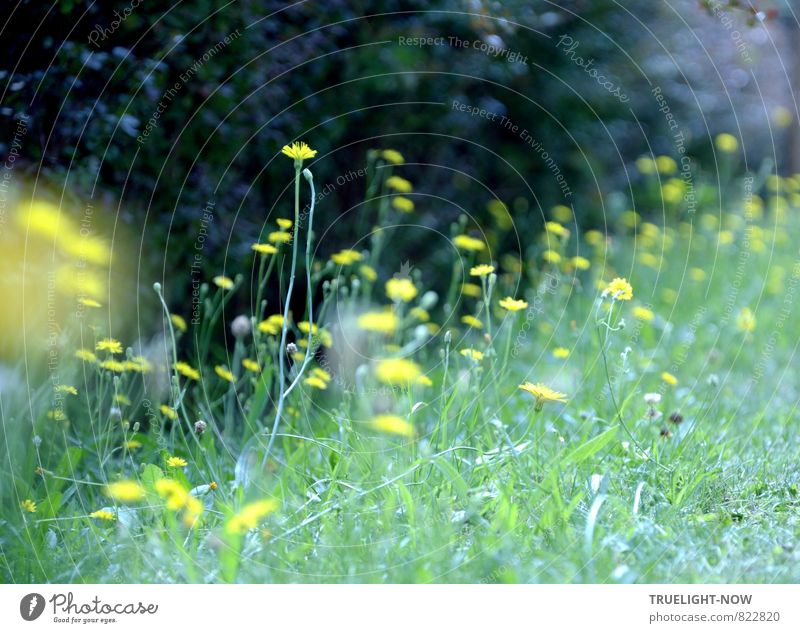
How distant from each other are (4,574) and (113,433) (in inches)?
20.9

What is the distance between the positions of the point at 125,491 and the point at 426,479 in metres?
0.63

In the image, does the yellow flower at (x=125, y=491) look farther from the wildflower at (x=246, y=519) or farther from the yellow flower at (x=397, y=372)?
the yellow flower at (x=397, y=372)

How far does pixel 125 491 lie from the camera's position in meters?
1.57

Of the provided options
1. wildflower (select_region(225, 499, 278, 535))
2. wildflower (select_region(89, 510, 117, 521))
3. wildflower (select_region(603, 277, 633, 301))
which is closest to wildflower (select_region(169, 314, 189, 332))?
wildflower (select_region(89, 510, 117, 521))

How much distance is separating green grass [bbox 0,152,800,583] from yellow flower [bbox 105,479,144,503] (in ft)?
0.11

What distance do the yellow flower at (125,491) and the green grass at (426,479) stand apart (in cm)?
3

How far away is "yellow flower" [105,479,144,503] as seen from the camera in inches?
61.4

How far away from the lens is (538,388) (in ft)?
5.90

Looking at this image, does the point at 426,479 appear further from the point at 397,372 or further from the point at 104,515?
the point at 104,515

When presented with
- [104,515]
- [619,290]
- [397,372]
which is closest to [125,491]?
[104,515]

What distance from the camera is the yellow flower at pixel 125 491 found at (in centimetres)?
156

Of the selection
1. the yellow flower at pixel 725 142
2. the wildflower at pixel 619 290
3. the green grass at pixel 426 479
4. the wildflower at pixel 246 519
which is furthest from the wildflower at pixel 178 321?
the yellow flower at pixel 725 142

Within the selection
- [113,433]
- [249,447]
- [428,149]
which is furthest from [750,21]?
[113,433]
